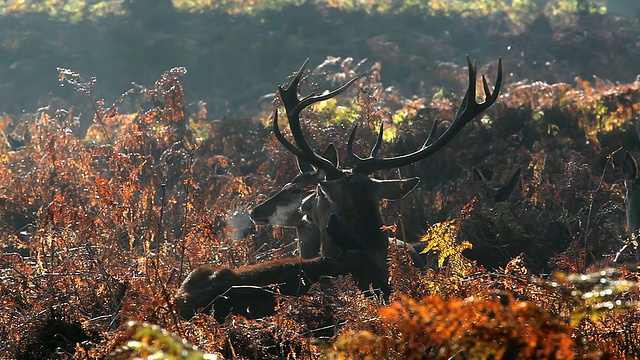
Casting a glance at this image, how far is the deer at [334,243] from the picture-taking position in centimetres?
568

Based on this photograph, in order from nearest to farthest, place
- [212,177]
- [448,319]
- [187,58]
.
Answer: [448,319]
[212,177]
[187,58]

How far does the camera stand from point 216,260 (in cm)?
689

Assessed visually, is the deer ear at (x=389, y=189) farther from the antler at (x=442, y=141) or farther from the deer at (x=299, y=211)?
the deer at (x=299, y=211)

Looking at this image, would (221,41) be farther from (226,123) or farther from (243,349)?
(243,349)

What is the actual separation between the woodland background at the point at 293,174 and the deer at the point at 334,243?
36cm

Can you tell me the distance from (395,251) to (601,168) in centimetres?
525

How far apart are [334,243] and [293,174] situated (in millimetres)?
2514

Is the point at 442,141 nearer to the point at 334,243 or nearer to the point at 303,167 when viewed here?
the point at 334,243

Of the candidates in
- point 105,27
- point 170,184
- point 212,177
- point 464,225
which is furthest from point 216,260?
point 105,27

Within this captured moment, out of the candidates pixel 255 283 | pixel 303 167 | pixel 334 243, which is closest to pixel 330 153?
pixel 303 167

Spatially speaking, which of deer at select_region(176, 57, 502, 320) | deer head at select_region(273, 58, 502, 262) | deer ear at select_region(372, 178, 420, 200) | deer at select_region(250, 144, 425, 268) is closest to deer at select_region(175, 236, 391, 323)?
deer at select_region(176, 57, 502, 320)

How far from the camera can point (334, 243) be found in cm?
750

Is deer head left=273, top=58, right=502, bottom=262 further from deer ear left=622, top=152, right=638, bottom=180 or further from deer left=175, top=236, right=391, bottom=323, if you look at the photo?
deer ear left=622, top=152, right=638, bottom=180

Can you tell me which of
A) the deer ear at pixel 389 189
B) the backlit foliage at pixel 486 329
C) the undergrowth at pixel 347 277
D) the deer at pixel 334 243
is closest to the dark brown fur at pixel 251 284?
the deer at pixel 334 243
